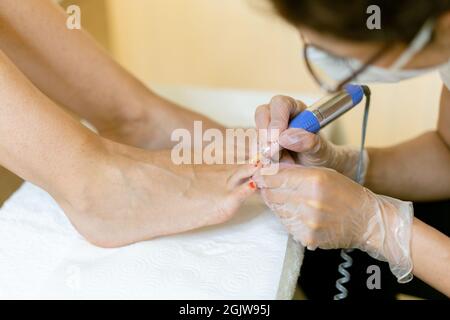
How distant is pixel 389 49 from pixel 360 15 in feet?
0.23

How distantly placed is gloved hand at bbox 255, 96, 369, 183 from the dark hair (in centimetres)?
25

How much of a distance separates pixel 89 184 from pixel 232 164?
0.73ft

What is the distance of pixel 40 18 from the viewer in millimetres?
887

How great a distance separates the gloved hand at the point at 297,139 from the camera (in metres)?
0.76

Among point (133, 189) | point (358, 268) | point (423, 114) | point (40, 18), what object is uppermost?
point (40, 18)

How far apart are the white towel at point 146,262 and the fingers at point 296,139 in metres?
0.12

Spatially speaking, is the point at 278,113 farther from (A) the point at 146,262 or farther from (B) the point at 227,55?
(B) the point at 227,55

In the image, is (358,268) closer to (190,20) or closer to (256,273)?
(256,273)

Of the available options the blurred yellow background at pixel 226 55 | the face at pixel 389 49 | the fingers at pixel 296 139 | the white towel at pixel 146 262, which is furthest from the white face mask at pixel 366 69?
the blurred yellow background at pixel 226 55

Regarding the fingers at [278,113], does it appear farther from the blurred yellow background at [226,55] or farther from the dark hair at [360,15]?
the blurred yellow background at [226,55]

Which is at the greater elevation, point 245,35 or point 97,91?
point 245,35

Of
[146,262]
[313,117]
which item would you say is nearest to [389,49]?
[313,117]

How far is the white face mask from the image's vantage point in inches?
22.5

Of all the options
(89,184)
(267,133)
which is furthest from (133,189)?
(267,133)
